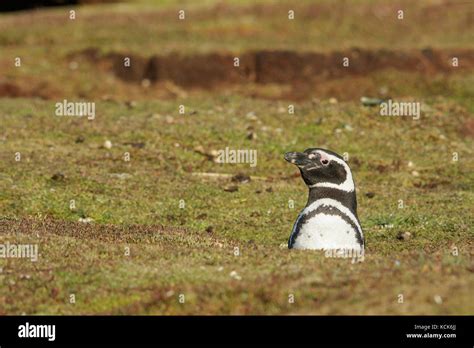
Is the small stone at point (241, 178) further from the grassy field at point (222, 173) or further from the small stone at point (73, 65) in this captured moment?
the small stone at point (73, 65)

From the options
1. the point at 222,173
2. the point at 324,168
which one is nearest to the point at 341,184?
the point at 324,168

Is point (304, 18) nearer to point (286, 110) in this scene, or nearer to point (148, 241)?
point (286, 110)

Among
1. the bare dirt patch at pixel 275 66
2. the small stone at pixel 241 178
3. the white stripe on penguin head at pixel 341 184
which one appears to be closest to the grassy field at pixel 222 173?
the small stone at pixel 241 178

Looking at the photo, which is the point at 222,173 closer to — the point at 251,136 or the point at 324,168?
the point at 251,136

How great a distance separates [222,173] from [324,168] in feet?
34.4

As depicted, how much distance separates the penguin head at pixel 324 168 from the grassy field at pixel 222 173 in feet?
4.63

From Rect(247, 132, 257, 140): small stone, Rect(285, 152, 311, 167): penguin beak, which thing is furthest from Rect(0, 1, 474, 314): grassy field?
Rect(285, 152, 311, 167): penguin beak

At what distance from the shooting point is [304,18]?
55.6 metres

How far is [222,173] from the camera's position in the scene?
2748 centimetres

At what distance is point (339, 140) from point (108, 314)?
17915 millimetres

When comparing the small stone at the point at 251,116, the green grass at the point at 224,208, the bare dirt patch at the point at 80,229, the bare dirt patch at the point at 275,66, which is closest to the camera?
the green grass at the point at 224,208

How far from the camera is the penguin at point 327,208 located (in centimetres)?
1672

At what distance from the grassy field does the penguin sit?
57cm

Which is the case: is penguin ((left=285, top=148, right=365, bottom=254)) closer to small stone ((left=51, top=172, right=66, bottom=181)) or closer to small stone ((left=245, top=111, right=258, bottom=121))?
small stone ((left=51, top=172, right=66, bottom=181))
